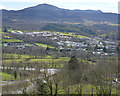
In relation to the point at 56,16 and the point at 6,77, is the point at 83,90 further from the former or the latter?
the point at 56,16

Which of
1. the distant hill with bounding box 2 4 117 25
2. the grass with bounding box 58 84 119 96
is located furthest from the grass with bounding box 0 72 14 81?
the distant hill with bounding box 2 4 117 25

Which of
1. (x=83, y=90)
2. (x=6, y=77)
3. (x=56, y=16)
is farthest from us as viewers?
(x=56, y=16)

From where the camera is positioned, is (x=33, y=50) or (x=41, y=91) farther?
(x=33, y=50)

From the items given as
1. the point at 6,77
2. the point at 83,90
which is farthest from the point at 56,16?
the point at 83,90

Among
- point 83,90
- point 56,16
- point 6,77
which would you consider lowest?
point 6,77

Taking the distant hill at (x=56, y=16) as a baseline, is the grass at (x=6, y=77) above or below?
below

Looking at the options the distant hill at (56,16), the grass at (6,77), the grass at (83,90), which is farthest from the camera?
the distant hill at (56,16)

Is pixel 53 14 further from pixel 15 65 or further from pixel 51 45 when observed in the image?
pixel 15 65

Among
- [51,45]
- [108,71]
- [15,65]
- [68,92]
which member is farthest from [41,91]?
Answer: [51,45]

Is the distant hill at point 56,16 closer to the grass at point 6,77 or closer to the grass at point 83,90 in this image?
the grass at point 6,77

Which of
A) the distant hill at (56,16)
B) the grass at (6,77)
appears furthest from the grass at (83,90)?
the distant hill at (56,16)

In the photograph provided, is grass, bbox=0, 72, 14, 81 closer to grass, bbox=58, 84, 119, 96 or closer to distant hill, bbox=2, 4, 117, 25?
grass, bbox=58, 84, 119, 96
